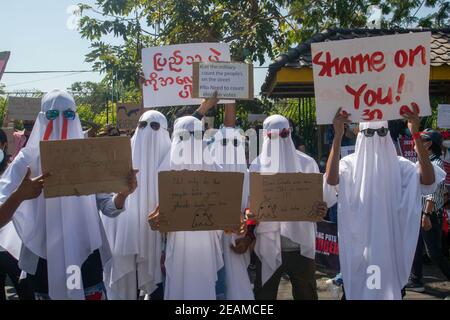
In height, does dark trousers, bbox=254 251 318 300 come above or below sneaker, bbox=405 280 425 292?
above

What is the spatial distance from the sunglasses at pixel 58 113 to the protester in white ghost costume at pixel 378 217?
1.99 meters

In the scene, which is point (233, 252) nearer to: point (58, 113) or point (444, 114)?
point (58, 113)

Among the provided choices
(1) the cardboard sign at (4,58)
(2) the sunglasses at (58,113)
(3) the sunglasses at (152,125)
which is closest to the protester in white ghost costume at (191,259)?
(3) the sunglasses at (152,125)

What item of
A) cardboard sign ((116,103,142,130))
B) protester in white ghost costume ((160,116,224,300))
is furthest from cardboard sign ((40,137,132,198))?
cardboard sign ((116,103,142,130))

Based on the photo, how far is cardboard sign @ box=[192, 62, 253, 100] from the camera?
16.3 feet

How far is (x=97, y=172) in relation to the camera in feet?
10.5

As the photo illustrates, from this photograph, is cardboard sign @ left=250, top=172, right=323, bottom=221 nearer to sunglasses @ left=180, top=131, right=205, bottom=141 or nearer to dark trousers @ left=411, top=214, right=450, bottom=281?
sunglasses @ left=180, top=131, right=205, bottom=141

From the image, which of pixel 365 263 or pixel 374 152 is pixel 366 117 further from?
pixel 365 263

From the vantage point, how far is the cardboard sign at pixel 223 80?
4957mm

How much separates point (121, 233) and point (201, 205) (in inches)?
30.3

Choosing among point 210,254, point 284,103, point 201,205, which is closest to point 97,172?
point 201,205

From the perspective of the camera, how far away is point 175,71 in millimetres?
5598
